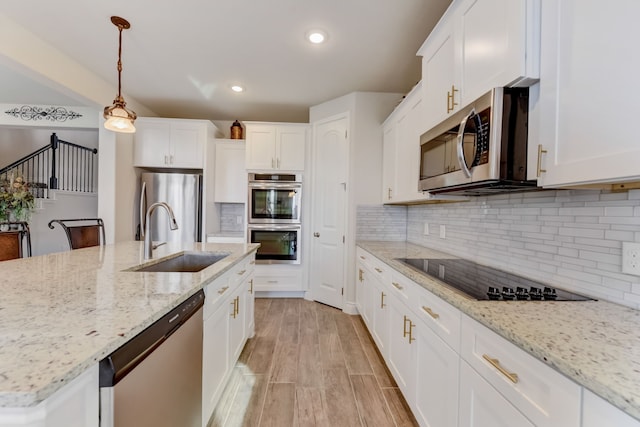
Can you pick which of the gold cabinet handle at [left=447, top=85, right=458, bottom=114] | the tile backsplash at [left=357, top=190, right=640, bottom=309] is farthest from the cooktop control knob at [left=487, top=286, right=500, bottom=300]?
the gold cabinet handle at [left=447, top=85, right=458, bottom=114]

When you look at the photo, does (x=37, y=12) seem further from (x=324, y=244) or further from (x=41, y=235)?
(x=41, y=235)

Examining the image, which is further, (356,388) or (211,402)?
(356,388)

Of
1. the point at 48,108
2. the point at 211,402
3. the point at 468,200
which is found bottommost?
the point at 211,402

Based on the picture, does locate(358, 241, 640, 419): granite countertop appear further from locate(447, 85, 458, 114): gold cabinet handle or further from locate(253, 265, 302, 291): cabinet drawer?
locate(253, 265, 302, 291): cabinet drawer

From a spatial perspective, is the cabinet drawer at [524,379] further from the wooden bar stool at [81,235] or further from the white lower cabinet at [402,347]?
the wooden bar stool at [81,235]

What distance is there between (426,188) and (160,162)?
3456 mm

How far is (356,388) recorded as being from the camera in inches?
77.2

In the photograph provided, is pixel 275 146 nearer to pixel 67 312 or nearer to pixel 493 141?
pixel 493 141

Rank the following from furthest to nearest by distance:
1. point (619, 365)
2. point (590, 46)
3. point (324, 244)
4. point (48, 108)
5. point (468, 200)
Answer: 1. point (48, 108)
2. point (324, 244)
3. point (468, 200)
4. point (590, 46)
5. point (619, 365)

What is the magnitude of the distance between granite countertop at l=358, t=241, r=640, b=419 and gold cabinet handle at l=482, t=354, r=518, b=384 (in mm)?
110

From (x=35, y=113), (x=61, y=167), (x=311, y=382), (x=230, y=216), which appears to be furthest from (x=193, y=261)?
(x=61, y=167)

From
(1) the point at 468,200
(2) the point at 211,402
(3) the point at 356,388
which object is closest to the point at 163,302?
(2) the point at 211,402

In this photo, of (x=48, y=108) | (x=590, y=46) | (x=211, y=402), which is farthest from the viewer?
(x=48, y=108)

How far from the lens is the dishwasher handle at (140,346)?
0.71 m
